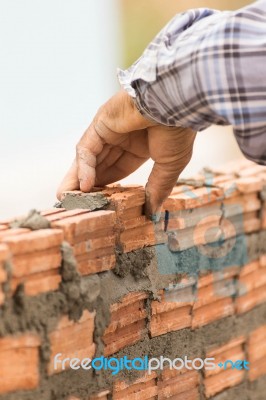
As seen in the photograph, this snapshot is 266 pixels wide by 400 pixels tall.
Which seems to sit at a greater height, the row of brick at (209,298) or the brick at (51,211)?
the brick at (51,211)

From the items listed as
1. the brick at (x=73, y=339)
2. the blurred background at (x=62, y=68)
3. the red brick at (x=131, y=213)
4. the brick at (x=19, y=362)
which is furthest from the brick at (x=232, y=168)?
the blurred background at (x=62, y=68)

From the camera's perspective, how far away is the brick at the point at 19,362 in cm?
171

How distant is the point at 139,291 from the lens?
212 cm

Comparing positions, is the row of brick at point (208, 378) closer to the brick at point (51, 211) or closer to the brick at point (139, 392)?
the brick at point (139, 392)

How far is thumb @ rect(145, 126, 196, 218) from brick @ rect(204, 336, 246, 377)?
595 millimetres

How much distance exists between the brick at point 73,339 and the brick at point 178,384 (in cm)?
39

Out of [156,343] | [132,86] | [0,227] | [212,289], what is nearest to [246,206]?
[212,289]

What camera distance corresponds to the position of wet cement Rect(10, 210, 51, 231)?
1810mm

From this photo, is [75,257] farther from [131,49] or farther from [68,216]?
[131,49]

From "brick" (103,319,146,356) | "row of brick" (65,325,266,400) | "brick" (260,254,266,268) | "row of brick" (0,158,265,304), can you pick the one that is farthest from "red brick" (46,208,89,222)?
"brick" (260,254,266,268)

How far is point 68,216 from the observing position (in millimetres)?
1917

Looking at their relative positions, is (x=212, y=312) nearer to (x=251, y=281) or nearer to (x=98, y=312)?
(x=251, y=281)

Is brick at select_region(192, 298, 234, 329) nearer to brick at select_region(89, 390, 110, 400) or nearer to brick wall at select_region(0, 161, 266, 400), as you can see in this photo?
brick wall at select_region(0, 161, 266, 400)

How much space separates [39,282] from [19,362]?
201 mm
